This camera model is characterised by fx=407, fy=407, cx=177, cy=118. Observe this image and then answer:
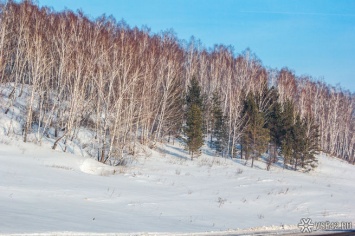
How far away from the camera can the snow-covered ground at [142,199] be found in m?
10.9

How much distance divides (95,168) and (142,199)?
9.49 meters

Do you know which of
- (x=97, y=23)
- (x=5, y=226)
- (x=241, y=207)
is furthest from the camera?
(x=97, y=23)

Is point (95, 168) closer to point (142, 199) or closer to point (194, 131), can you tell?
point (142, 199)

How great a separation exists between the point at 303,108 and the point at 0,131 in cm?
4538

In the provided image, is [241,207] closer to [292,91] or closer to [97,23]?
[97,23]

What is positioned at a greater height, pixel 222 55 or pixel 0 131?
pixel 222 55

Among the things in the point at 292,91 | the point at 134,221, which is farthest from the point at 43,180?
the point at 292,91

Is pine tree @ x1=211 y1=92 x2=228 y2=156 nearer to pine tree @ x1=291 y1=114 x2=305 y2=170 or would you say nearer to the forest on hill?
the forest on hill

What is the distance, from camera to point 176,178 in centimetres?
2466

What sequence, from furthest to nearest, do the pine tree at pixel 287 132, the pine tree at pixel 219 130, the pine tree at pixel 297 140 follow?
the pine tree at pixel 219 130 → the pine tree at pixel 297 140 → the pine tree at pixel 287 132

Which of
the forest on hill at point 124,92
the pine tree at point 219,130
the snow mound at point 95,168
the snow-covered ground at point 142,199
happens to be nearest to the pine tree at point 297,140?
the forest on hill at point 124,92

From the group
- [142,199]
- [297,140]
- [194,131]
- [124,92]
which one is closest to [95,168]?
[124,92]

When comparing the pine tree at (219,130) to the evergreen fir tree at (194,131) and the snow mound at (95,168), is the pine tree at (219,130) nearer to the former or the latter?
the evergreen fir tree at (194,131)

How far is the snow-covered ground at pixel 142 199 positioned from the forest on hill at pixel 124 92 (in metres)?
4.33
